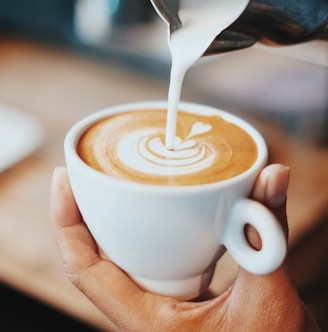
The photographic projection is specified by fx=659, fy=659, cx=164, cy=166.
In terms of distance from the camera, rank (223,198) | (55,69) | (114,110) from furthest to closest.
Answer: (55,69) < (114,110) < (223,198)

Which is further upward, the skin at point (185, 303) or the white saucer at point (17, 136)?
the skin at point (185, 303)

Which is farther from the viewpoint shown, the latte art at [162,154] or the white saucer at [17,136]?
the white saucer at [17,136]

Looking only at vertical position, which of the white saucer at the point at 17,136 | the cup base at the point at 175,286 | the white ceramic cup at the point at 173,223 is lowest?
the white saucer at the point at 17,136

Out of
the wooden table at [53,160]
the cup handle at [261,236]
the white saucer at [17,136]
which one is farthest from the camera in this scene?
the white saucer at [17,136]

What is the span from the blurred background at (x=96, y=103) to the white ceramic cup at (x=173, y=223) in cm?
30

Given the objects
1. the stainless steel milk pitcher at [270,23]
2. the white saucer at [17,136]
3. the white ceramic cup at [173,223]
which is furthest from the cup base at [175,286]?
the white saucer at [17,136]

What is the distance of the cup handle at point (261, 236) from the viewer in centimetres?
41

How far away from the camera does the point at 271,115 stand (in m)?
1.12

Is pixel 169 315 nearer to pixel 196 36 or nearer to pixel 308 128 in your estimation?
pixel 196 36

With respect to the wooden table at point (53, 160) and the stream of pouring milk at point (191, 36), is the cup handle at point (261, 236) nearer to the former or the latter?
the stream of pouring milk at point (191, 36)

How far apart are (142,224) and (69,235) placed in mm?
95

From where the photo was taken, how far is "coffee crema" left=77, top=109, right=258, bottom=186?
0.46 metres

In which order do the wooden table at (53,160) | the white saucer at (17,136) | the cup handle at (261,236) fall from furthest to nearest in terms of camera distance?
the white saucer at (17,136) < the wooden table at (53,160) < the cup handle at (261,236)

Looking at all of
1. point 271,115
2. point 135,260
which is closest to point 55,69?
point 271,115
